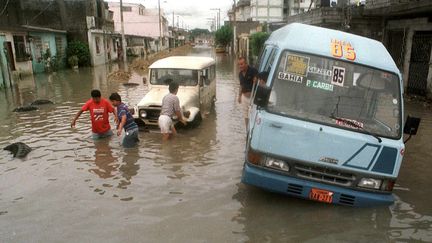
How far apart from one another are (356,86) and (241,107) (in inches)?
338

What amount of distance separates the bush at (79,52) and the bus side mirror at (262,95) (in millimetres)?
29376

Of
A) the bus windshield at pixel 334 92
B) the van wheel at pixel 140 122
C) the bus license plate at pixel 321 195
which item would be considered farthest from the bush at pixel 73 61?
the bus license plate at pixel 321 195

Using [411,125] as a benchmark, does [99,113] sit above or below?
below

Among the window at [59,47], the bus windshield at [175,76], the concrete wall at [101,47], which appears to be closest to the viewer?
the bus windshield at [175,76]

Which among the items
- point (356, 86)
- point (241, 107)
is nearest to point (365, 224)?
point (356, 86)

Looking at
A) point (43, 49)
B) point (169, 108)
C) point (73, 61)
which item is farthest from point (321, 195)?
point (73, 61)

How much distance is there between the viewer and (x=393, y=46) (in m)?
16.7

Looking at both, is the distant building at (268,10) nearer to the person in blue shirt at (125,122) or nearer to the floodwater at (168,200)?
the floodwater at (168,200)

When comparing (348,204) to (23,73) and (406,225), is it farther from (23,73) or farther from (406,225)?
(23,73)

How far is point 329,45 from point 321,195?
7.44 ft

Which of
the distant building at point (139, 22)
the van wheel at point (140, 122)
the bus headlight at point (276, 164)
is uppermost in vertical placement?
the distant building at point (139, 22)

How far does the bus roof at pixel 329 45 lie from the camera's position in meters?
5.19

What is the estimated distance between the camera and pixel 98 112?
26.2 feet

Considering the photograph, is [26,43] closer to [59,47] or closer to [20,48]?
[20,48]
